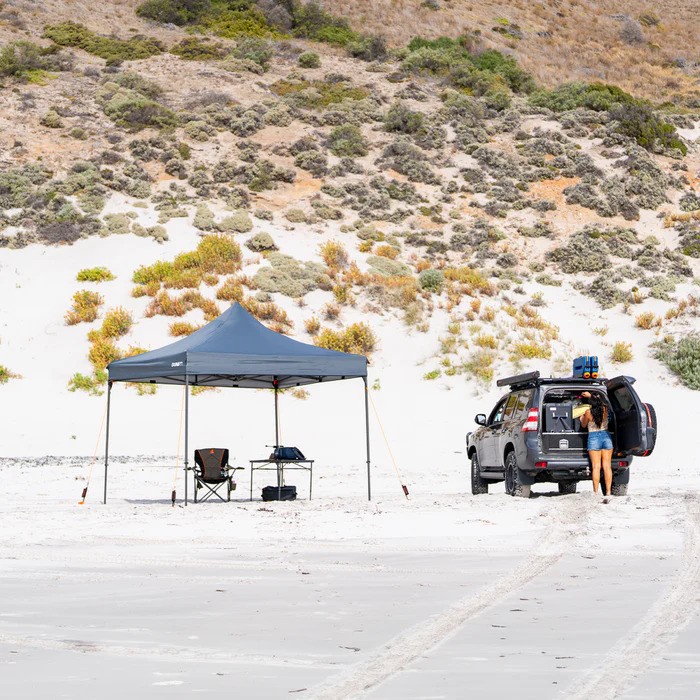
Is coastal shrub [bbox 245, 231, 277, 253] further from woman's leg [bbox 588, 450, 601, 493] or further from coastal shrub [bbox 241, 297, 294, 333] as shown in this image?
woman's leg [bbox 588, 450, 601, 493]

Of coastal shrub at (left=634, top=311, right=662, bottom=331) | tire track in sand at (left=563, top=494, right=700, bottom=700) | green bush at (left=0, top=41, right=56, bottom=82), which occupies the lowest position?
tire track in sand at (left=563, top=494, right=700, bottom=700)

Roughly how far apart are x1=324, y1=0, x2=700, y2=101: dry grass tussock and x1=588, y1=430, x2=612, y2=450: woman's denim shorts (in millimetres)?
44010

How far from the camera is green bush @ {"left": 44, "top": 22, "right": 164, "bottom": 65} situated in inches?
2032

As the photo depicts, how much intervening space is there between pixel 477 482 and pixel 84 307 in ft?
63.6

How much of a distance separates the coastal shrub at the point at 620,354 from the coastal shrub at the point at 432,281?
6.16 metres

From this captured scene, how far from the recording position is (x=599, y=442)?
14.4 metres

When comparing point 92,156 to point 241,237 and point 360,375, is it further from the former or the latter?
point 360,375

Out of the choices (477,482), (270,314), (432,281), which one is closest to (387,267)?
(432,281)

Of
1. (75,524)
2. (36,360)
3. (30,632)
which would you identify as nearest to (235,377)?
(75,524)

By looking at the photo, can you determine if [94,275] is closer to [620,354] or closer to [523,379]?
[620,354]

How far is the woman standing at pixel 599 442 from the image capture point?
14.4 metres

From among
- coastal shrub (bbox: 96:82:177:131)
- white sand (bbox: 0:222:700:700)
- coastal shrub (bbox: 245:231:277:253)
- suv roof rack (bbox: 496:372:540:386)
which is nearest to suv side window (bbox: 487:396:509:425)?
suv roof rack (bbox: 496:372:540:386)

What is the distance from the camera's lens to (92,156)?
42500mm

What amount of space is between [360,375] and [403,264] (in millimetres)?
22537
